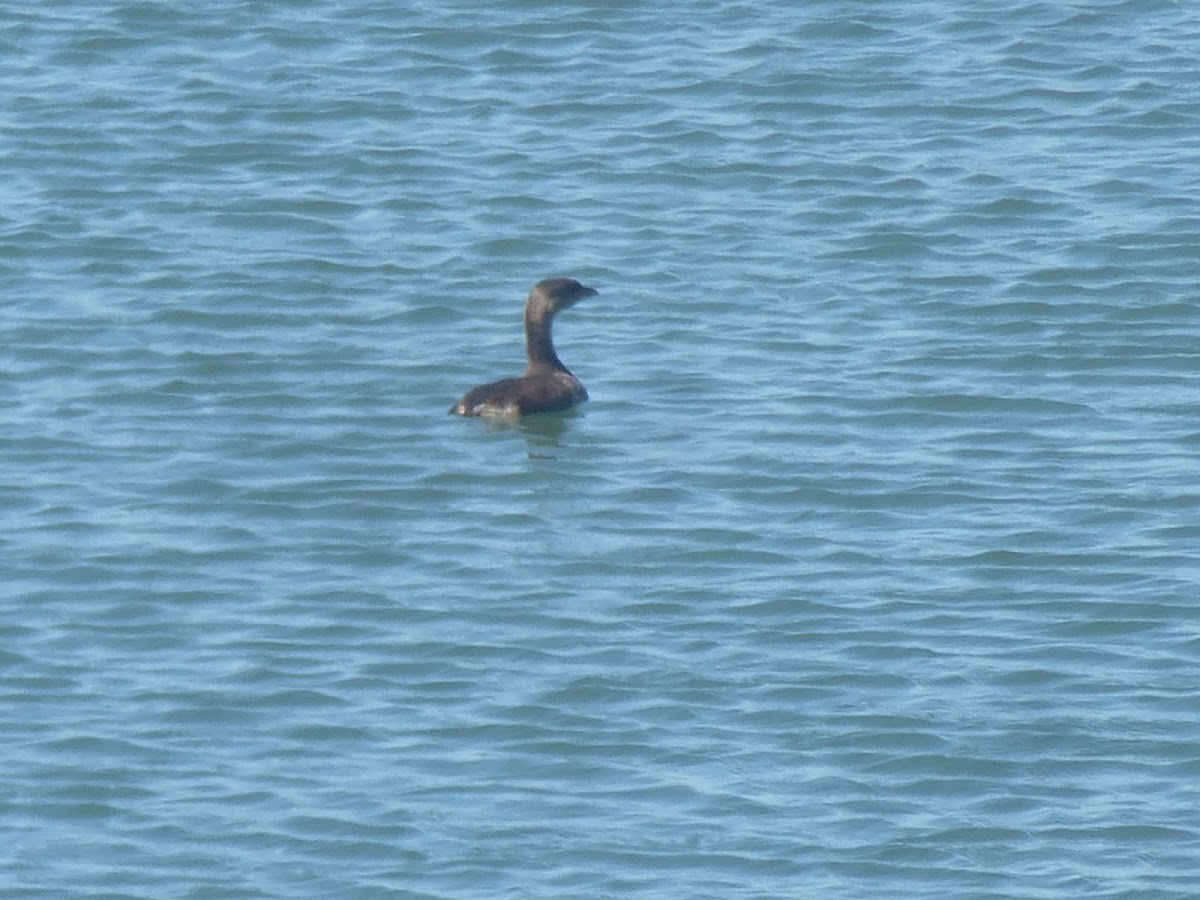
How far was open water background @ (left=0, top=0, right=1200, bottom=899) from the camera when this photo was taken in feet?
34.6

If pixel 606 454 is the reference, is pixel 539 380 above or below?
above

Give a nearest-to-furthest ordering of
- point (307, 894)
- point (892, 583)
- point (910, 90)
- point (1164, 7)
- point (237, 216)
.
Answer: point (307, 894), point (892, 583), point (237, 216), point (910, 90), point (1164, 7)

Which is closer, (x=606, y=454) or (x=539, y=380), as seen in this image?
(x=606, y=454)

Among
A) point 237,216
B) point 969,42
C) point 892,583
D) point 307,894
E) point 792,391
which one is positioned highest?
point 969,42

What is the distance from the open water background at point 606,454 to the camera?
1055 cm

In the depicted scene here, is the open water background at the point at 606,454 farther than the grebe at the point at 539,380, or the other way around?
the grebe at the point at 539,380

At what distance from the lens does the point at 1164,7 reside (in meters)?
20.8

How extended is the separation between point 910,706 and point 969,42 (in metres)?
9.94

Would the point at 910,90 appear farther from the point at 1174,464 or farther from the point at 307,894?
the point at 307,894

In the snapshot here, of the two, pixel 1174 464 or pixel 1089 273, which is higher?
pixel 1089 273

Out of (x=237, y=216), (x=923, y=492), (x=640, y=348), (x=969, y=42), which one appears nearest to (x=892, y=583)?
(x=923, y=492)

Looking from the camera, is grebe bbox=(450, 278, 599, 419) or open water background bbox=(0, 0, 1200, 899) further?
grebe bbox=(450, 278, 599, 419)

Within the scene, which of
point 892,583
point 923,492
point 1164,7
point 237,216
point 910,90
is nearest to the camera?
point 892,583

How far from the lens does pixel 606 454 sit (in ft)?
47.4
